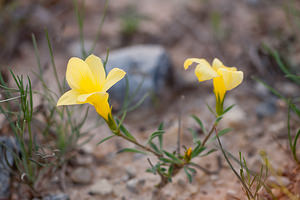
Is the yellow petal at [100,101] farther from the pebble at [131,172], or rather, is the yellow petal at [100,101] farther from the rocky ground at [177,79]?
the pebble at [131,172]

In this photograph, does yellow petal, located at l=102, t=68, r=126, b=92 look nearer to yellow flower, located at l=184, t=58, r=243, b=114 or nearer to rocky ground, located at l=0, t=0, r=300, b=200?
yellow flower, located at l=184, t=58, r=243, b=114

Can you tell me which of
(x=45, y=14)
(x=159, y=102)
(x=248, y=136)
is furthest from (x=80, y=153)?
(x=45, y=14)

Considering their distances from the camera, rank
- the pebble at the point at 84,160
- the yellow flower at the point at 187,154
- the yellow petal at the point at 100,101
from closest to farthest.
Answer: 1. the yellow petal at the point at 100,101
2. the yellow flower at the point at 187,154
3. the pebble at the point at 84,160

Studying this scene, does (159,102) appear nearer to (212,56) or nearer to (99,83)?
(212,56)

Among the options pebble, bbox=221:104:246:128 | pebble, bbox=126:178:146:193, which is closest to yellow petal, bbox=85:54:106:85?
pebble, bbox=126:178:146:193

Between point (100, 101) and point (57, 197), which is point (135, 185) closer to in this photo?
point (57, 197)

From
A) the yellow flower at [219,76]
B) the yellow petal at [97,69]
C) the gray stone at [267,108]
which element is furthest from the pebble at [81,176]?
the gray stone at [267,108]

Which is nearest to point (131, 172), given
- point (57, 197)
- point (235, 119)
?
point (57, 197)
